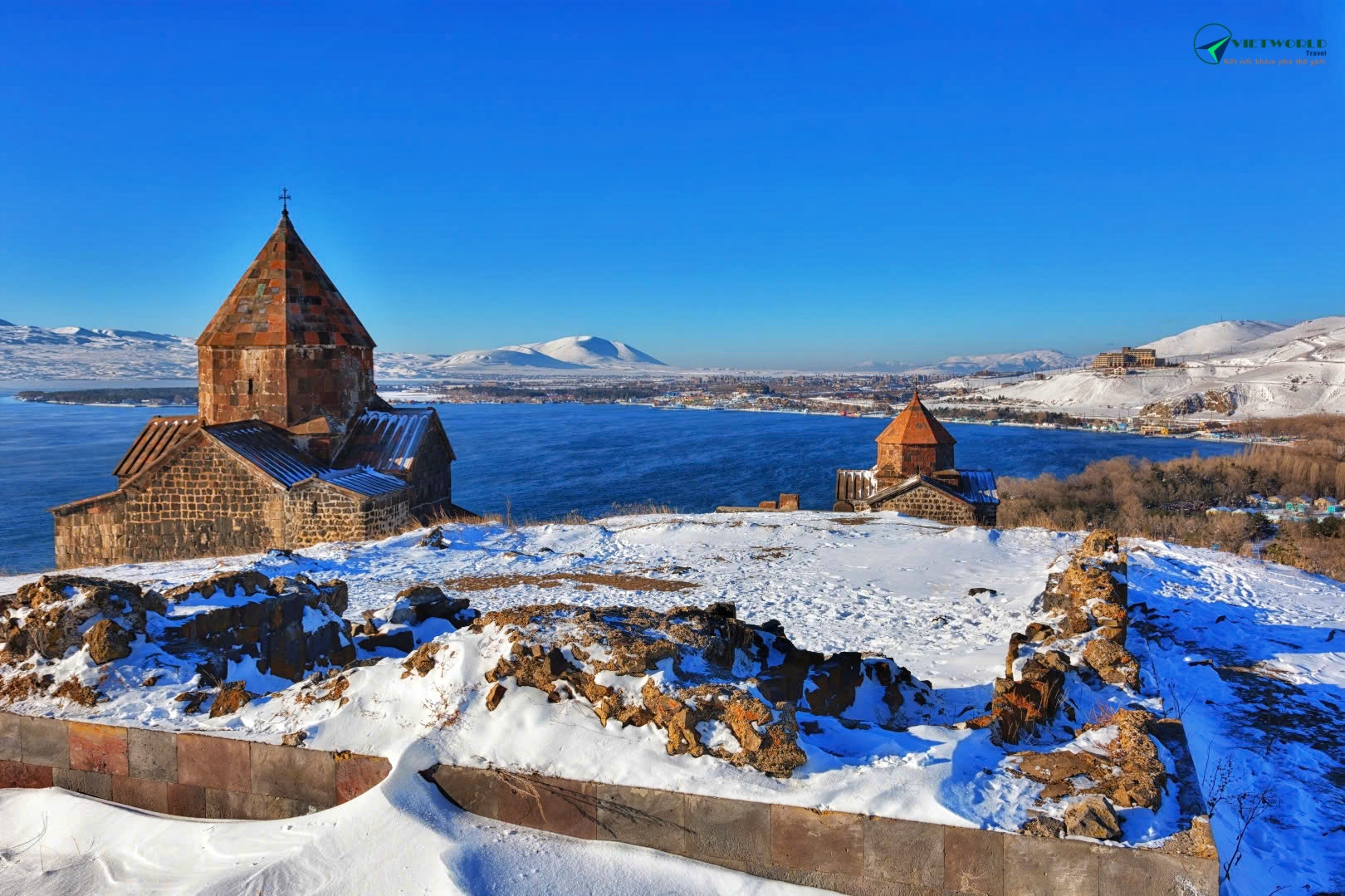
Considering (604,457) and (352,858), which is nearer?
(352,858)

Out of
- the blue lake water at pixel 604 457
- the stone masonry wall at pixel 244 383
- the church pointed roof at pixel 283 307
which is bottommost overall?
the blue lake water at pixel 604 457

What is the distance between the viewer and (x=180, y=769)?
10.1ft

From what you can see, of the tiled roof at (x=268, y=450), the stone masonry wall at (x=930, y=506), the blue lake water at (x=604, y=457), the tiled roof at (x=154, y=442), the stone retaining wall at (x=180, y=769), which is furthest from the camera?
the blue lake water at (x=604, y=457)

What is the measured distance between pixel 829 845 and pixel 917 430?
56.2 ft

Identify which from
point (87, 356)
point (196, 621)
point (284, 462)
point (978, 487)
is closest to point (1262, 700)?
point (196, 621)

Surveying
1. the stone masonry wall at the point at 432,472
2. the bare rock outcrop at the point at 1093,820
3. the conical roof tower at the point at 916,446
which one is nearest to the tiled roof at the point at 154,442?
the stone masonry wall at the point at 432,472

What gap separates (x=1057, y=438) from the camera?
60.8 metres

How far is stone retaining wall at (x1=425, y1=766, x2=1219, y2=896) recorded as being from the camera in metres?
2.21

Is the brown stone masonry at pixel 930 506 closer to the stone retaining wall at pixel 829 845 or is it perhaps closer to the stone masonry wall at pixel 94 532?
the stone masonry wall at pixel 94 532

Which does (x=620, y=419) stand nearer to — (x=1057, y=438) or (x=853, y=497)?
(x=1057, y=438)

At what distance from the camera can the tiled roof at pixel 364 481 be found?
34.8 feet

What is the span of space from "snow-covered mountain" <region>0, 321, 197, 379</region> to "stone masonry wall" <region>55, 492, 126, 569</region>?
147420mm

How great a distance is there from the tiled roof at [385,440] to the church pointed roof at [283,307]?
125cm

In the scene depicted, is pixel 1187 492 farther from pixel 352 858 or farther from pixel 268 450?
pixel 352 858
